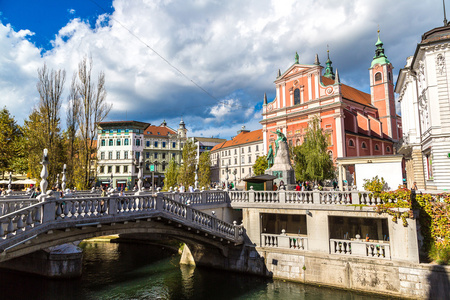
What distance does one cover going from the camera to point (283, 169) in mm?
24703

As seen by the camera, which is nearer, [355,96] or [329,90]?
[329,90]

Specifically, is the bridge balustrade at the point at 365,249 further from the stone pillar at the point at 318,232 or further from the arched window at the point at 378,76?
the arched window at the point at 378,76

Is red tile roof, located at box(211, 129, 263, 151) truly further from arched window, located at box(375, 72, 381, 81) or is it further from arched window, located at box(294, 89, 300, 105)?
arched window, located at box(375, 72, 381, 81)

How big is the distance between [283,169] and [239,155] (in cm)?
5768

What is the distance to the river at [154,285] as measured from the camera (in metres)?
15.4

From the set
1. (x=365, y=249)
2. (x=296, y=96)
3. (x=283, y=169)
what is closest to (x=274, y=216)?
(x=283, y=169)

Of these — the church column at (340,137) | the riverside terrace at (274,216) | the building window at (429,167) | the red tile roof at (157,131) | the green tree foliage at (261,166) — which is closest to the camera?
the riverside terrace at (274,216)

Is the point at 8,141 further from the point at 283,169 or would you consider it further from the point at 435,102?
the point at 435,102

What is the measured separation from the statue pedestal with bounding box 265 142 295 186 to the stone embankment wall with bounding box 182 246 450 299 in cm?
762

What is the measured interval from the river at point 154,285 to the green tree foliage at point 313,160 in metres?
20.1

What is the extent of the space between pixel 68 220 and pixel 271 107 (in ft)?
170

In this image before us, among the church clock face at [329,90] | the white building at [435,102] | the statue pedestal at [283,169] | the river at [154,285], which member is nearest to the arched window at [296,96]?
the church clock face at [329,90]

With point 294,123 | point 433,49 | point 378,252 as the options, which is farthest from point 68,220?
point 294,123

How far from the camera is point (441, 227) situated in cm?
1524
